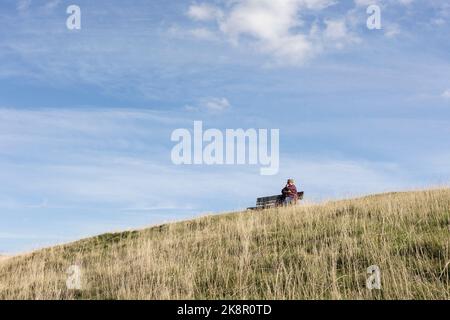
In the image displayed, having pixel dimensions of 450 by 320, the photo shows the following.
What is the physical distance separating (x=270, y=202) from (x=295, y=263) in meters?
12.9

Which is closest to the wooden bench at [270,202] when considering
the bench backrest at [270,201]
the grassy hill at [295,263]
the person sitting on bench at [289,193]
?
the bench backrest at [270,201]

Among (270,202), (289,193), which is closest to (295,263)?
(289,193)

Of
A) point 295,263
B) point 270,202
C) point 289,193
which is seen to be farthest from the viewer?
point 270,202

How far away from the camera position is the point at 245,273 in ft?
30.2

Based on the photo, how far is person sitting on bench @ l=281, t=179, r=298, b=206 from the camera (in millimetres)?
20891

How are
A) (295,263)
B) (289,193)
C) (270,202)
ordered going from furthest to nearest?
(270,202)
(289,193)
(295,263)

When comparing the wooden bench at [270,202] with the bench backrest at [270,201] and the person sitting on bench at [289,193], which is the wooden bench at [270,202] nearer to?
the bench backrest at [270,201]

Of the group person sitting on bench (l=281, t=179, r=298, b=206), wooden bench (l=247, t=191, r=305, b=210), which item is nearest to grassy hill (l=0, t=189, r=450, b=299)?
person sitting on bench (l=281, t=179, r=298, b=206)

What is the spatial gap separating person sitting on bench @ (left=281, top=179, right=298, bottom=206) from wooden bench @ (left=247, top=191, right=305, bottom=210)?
0.55m

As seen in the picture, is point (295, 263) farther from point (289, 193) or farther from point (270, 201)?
point (270, 201)

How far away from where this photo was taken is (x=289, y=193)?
2086 cm

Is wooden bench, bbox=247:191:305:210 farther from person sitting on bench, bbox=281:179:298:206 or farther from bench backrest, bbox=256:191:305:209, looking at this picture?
person sitting on bench, bbox=281:179:298:206

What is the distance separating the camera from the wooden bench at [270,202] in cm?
2162
